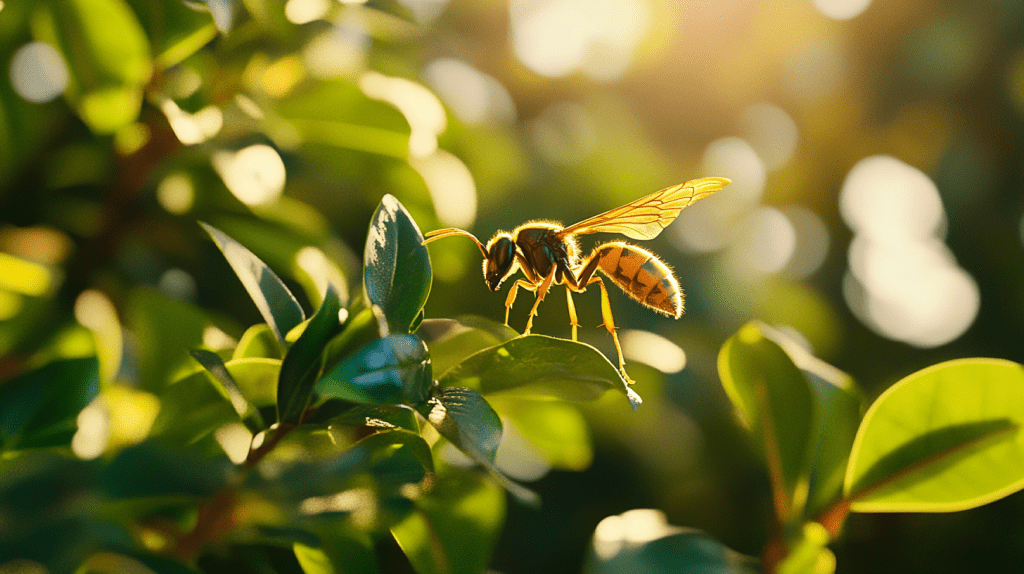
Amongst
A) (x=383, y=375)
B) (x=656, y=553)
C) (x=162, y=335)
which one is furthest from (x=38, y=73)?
(x=656, y=553)

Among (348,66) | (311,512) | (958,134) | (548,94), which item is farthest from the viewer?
(958,134)

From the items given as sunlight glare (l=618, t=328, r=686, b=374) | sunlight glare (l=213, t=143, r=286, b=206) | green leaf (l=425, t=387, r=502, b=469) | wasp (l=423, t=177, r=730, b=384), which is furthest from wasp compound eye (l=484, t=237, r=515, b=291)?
green leaf (l=425, t=387, r=502, b=469)

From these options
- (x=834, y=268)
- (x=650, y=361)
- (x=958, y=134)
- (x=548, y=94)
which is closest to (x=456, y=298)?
(x=650, y=361)

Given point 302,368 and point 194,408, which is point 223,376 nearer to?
point 302,368

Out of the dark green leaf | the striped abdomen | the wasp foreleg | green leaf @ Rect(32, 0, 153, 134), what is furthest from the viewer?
the striped abdomen

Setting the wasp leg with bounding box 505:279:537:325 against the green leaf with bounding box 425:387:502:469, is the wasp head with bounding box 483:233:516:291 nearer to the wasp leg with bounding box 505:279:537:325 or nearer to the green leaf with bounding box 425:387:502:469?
the wasp leg with bounding box 505:279:537:325

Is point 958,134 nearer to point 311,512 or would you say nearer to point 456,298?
point 456,298
